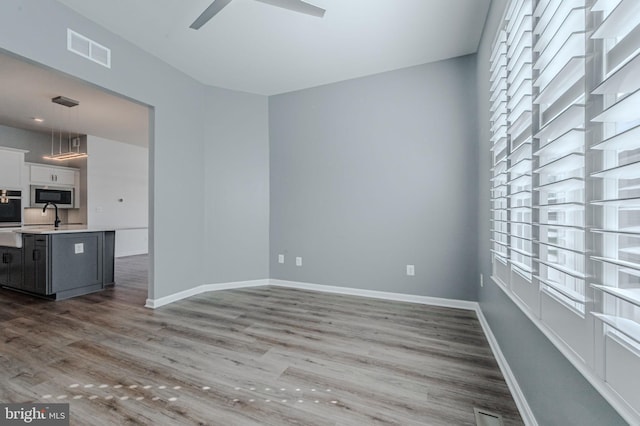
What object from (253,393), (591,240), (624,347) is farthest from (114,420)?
(591,240)

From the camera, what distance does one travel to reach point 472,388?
1.69 m

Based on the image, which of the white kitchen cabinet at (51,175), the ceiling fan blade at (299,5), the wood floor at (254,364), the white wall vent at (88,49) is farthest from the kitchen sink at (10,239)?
the ceiling fan blade at (299,5)

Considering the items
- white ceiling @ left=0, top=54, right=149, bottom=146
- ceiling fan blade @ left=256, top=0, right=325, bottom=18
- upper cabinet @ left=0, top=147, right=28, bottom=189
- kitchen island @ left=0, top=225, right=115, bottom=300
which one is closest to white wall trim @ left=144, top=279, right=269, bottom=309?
kitchen island @ left=0, top=225, right=115, bottom=300

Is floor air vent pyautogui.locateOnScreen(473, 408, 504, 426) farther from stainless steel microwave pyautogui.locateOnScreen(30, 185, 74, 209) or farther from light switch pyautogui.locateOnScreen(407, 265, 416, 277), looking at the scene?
stainless steel microwave pyautogui.locateOnScreen(30, 185, 74, 209)

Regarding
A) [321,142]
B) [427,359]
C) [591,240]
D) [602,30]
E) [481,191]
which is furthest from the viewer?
[321,142]

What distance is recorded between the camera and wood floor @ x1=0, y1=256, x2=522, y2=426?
4.98 feet

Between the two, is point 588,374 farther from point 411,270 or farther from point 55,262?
point 55,262

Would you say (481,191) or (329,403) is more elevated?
(481,191)

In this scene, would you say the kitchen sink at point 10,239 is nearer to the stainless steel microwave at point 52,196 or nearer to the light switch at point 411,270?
the stainless steel microwave at point 52,196

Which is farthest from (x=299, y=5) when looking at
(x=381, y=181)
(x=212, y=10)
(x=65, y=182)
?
(x=65, y=182)

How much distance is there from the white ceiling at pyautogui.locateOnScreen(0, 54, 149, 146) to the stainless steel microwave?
48.7 inches

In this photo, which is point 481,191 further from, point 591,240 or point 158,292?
point 158,292

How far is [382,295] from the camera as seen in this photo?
3445mm

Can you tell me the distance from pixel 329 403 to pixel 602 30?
1.92 m
